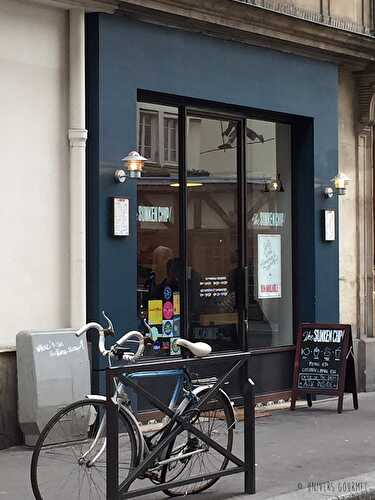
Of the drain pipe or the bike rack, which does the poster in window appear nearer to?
the drain pipe

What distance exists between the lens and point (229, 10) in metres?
11.0

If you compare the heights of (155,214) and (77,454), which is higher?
(155,214)

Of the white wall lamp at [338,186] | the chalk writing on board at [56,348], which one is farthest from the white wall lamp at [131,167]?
the white wall lamp at [338,186]

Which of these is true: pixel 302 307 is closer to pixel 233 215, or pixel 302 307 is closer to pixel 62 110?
pixel 233 215

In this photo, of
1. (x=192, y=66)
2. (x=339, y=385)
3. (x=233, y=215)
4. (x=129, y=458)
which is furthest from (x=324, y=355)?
(x=129, y=458)

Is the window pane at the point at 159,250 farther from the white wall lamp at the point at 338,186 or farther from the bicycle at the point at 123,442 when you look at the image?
the bicycle at the point at 123,442

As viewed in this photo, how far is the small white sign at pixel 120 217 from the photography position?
1002 cm

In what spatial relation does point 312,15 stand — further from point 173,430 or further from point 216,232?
point 173,430

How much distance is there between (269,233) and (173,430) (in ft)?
19.1

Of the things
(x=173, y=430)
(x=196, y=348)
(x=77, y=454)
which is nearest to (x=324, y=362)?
(x=196, y=348)

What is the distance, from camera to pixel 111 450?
648 centimetres

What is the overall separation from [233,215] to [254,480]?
4.94m

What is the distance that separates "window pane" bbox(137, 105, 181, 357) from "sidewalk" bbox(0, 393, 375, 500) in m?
1.41

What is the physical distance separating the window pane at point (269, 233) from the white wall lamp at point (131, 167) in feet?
7.70
